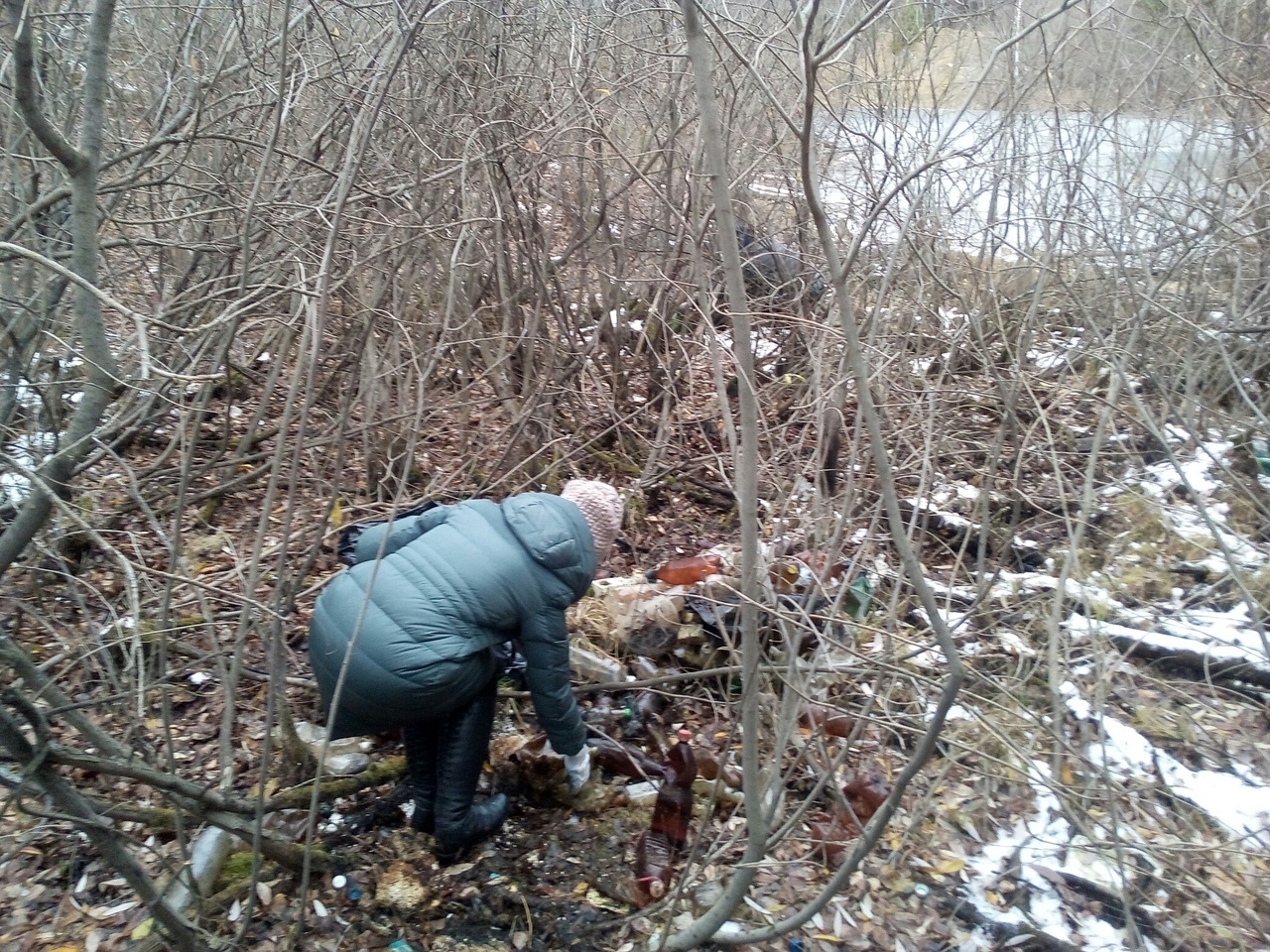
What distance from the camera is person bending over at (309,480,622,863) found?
2305 millimetres

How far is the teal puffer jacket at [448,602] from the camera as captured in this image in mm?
2297

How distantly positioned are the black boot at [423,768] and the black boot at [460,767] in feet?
0.20

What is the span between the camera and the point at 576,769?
9.00ft

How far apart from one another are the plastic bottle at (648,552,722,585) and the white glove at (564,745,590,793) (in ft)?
3.38

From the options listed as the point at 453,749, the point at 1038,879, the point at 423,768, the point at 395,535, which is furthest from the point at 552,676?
the point at 1038,879

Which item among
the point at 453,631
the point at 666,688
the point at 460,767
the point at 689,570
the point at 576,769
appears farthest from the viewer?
the point at 689,570

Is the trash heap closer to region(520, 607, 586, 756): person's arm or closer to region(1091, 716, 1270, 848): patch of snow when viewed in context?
region(520, 607, 586, 756): person's arm

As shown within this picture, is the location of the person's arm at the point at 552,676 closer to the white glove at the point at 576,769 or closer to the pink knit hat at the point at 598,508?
the white glove at the point at 576,769

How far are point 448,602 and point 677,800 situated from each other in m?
0.92

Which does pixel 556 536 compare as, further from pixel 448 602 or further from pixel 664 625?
pixel 664 625

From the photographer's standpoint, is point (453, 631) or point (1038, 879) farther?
point (1038, 879)

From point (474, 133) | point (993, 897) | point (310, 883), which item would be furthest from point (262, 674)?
point (993, 897)

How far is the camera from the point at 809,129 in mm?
1532

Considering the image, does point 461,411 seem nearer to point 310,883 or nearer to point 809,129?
point 310,883
